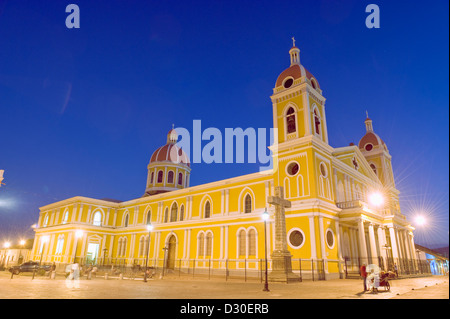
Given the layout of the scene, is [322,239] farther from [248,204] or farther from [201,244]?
[201,244]

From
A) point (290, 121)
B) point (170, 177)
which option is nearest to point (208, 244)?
point (290, 121)

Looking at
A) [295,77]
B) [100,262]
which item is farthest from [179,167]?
[295,77]

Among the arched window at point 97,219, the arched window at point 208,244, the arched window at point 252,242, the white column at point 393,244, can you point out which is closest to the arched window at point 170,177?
the arched window at point 97,219

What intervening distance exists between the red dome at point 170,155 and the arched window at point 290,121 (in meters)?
24.2

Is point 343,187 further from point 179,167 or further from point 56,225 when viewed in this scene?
point 56,225

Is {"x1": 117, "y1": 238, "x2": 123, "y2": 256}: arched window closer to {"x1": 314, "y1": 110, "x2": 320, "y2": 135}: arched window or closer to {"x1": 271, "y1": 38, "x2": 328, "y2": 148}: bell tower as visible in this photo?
{"x1": 271, "y1": 38, "x2": 328, "y2": 148}: bell tower

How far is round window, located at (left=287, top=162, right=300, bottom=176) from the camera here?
25484mm

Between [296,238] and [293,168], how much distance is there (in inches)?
233

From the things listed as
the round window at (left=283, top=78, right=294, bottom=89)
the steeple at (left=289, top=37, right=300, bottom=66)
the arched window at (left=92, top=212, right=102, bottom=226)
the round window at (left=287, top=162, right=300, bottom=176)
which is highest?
the steeple at (left=289, top=37, right=300, bottom=66)

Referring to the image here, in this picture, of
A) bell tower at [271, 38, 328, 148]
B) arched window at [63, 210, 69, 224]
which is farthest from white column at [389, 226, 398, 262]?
arched window at [63, 210, 69, 224]

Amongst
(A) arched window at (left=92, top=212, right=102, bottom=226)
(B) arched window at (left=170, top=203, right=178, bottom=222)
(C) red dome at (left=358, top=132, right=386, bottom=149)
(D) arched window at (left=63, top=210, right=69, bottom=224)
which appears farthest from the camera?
(D) arched window at (left=63, top=210, right=69, bottom=224)

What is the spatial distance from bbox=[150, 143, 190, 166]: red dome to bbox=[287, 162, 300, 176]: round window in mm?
25153

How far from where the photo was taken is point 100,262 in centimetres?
4269

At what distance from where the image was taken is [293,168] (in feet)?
84.8
